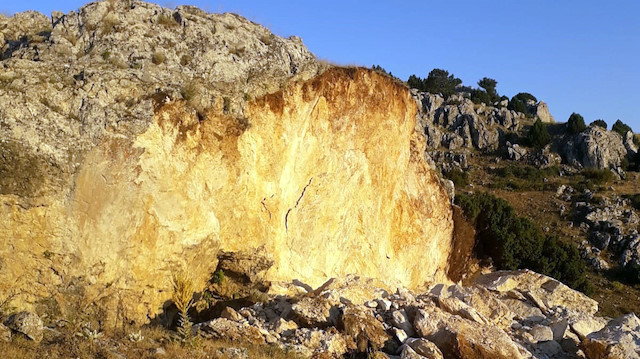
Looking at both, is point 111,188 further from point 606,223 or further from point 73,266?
point 606,223

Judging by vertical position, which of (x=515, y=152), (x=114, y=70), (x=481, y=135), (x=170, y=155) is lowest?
(x=170, y=155)

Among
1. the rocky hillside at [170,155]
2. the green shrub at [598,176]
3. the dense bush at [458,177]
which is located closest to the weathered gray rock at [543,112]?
the green shrub at [598,176]

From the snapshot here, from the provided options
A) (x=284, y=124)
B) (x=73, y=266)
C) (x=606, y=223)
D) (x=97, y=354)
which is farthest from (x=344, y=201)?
(x=606, y=223)

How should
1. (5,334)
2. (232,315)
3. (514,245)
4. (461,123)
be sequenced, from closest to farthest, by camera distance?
(5,334), (232,315), (514,245), (461,123)

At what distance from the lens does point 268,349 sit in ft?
33.3

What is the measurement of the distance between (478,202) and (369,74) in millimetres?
13296

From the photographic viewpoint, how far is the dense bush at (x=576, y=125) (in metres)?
49.2

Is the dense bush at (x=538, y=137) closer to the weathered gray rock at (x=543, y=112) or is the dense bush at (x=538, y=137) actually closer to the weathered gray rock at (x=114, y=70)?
the weathered gray rock at (x=543, y=112)

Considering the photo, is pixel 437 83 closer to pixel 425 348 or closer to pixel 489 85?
pixel 489 85

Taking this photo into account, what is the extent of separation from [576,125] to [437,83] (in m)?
18.6

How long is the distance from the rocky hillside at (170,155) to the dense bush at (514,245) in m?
10.4

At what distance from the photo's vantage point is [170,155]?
479 inches

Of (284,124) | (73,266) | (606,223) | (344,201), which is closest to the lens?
(73,266)

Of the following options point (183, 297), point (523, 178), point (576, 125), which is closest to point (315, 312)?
point (183, 297)
